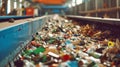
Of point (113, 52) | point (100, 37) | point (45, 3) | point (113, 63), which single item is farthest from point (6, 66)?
point (45, 3)

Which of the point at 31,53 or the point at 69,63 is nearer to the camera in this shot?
the point at 69,63

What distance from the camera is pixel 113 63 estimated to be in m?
3.38

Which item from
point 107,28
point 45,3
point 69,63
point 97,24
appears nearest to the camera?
point 69,63

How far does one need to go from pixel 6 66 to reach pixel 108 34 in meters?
4.41

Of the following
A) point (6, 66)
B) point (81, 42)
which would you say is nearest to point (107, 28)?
point (81, 42)

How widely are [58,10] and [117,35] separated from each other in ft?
83.6

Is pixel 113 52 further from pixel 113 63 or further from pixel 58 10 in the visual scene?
pixel 58 10

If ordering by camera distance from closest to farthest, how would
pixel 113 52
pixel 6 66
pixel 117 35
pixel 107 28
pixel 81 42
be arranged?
pixel 6 66, pixel 113 52, pixel 81 42, pixel 117 35, pixel 107 28

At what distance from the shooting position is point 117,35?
627 centimetres

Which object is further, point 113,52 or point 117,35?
point 117,35

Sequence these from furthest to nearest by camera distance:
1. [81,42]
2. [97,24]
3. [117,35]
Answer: [97,24], [117,35], [81,42]

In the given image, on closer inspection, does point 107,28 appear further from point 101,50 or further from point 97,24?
point 101,50

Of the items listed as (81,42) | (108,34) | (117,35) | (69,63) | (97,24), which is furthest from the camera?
(97,24)

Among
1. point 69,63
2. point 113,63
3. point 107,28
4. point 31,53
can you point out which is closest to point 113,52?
point 113,63
